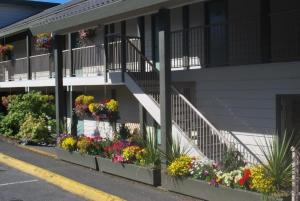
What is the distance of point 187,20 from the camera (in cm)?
1385

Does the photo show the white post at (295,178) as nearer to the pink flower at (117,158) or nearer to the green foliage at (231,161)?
the green foliage at (231,161)

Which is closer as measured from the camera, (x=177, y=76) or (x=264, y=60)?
(x=264, y=60)

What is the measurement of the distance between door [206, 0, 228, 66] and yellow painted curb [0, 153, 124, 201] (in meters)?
4.50

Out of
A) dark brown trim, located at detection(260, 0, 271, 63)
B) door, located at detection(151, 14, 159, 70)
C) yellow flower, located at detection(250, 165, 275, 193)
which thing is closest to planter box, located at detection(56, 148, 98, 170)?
door, located at detection(151, 14, 159, 70)

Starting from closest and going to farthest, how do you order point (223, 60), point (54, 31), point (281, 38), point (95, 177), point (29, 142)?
1. point (95, 177)
2. point (281, 38)
3. point (223, 60)
4. point (54, 31)
5. point (29, 142)

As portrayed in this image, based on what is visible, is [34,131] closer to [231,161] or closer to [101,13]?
[101,13]

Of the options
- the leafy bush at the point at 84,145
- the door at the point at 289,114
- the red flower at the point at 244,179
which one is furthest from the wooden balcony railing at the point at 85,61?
the red flower at the point at 244,179

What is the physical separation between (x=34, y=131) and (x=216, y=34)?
709 centimetres

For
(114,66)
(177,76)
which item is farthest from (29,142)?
(177,76)

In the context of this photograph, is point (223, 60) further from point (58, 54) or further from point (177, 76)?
point (58, 54)

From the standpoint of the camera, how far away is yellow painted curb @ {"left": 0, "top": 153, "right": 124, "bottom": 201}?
30.5 feet

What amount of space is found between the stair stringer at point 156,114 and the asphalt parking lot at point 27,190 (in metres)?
2.33

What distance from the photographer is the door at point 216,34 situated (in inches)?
501

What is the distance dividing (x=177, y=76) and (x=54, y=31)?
3.50 m
